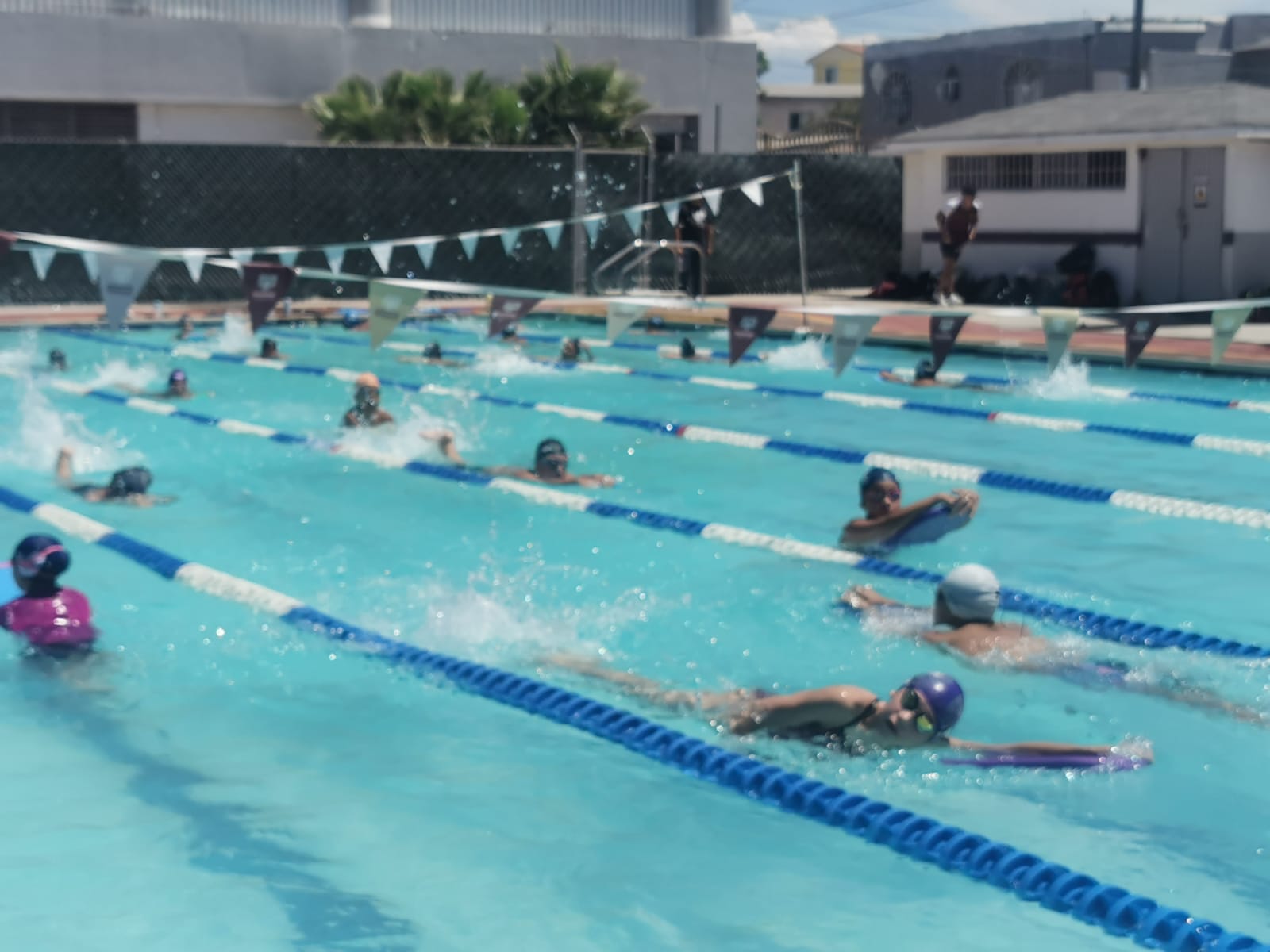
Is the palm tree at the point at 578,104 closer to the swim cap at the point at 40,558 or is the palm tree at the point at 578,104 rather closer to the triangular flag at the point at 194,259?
the triangular flag at the point at 194,259

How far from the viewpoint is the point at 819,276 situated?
2472 cm

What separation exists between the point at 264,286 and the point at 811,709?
23.8ft

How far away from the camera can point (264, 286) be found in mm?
11688

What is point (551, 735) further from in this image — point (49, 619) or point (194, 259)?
point (194, 259)

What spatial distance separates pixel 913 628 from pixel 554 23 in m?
26.5

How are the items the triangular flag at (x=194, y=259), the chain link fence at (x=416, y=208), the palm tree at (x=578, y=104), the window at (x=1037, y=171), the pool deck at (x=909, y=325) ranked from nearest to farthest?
1. the triangular flag at (x=194, y=259)
2. the pool deck at (x=909, y=325)
3. the window at (x=1037, y=171)
4. the chain link fence at (x=416, y=208)
5. the palm tree at (x=578, y=104)

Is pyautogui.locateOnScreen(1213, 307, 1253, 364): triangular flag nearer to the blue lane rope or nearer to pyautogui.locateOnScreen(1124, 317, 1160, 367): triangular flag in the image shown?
pyautogui.locateOnScreen(1124, 317, 1160, 367): triangular flag

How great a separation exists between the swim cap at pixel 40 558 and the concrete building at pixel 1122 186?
15.8 metres

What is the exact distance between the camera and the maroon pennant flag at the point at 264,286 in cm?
1151

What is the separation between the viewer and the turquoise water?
4867mm

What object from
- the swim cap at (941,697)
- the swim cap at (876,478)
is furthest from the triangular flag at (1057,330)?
the swim cap at (941,697)

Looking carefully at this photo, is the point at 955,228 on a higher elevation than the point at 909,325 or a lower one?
higher

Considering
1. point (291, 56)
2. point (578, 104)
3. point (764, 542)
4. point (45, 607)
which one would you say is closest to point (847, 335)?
point (764, 542)

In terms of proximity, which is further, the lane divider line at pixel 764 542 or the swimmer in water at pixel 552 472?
the swimmer in water at pixel 552 472
